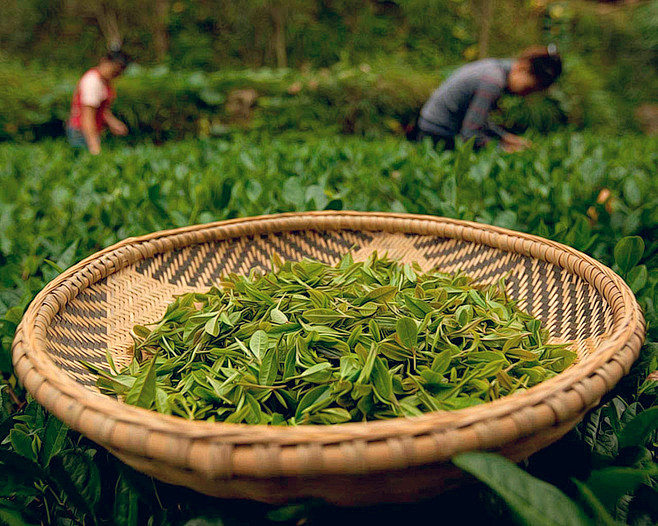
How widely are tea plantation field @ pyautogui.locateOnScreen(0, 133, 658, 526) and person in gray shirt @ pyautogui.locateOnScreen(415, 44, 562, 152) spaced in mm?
504

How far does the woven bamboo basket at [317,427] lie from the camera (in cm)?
65

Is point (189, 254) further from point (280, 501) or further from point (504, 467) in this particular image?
point (504, 467)

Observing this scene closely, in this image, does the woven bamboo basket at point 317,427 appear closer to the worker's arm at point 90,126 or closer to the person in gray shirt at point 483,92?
the person in gray shirt at point 483,92

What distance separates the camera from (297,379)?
40.4 inches

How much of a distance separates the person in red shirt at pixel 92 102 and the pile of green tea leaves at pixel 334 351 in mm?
3926

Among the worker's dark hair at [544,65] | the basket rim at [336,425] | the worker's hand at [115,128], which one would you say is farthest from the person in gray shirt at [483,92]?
the worker's hand at [115,128]

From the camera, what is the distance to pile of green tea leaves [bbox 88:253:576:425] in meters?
0.94

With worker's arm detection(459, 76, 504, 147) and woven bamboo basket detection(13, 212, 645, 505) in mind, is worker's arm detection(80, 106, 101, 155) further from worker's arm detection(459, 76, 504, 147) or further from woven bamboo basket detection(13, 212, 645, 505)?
woven bamboo basket detection(13, 212, 645, 505)

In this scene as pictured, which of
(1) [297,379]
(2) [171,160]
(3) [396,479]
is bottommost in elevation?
(2) [171,160]

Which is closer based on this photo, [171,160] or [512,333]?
[512,333]

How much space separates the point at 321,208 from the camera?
6.56 ft

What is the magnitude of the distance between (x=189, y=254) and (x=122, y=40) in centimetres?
957

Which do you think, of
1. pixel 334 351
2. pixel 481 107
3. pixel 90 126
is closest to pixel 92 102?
pixel 90 126

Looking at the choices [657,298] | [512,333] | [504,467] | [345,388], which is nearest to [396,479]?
[504,467]
